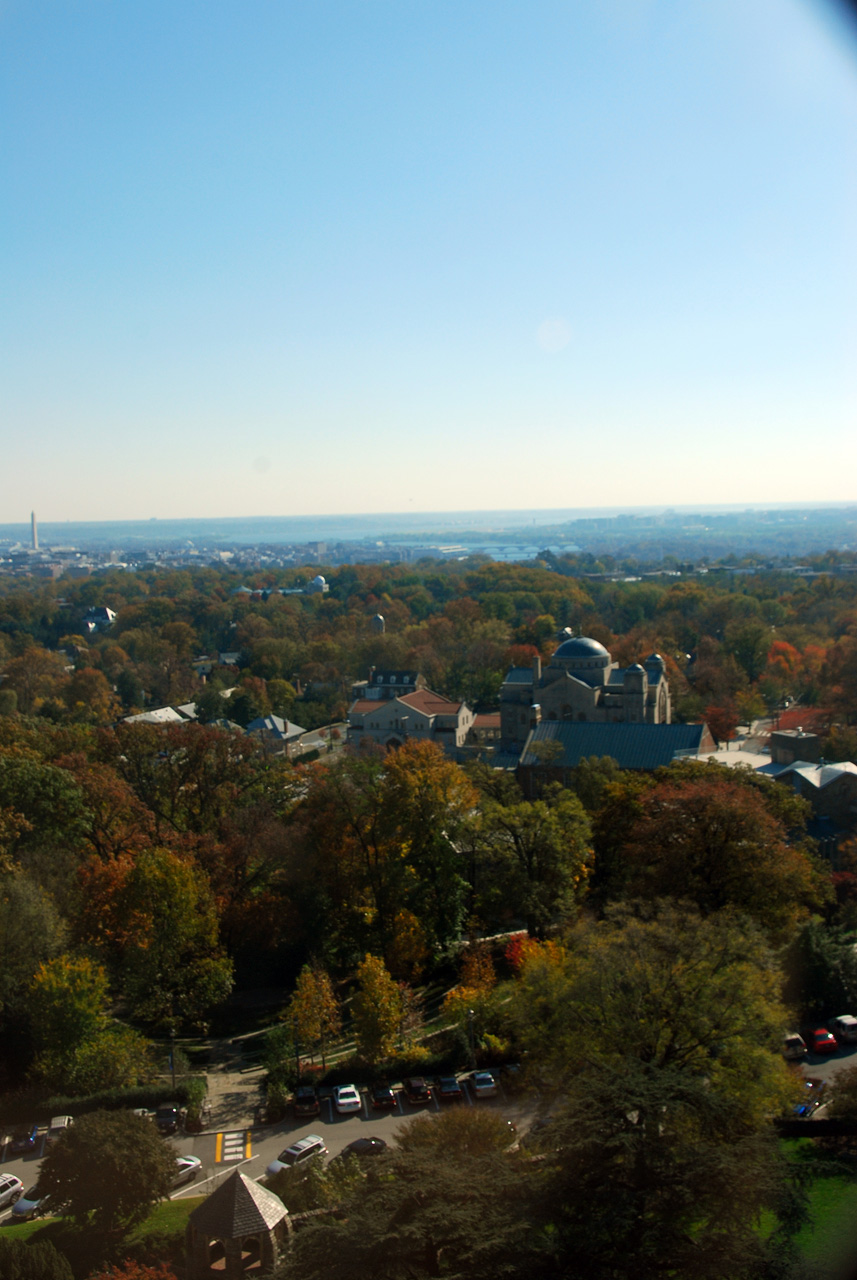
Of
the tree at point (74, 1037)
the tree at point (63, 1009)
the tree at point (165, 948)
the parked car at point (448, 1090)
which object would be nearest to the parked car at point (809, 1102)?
the parked car at point (448, 1090)

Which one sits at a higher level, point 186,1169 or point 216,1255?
point 216,1255

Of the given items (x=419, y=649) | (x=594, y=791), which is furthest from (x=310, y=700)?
(x=594, y=791)

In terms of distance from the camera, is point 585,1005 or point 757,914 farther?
point 757,914

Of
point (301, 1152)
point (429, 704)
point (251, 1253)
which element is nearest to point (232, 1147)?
point (301, 1152)

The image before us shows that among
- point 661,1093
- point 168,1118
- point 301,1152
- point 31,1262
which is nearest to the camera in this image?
point 31,1262

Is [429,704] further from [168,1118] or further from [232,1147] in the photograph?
[232,1147]

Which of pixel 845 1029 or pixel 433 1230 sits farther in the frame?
pixel 845 1029

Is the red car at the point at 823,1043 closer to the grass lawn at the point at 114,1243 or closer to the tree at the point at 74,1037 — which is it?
the grass lawn at the point at 114,1243

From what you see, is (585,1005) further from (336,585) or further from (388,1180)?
(336,585)

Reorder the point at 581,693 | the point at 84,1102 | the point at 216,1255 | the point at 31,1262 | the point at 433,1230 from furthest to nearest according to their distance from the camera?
1. the point at 581,693
2. the point at 84,1102
3. the point at 216,1255
4. the point at 31,1262
5. the point at 433,1230
